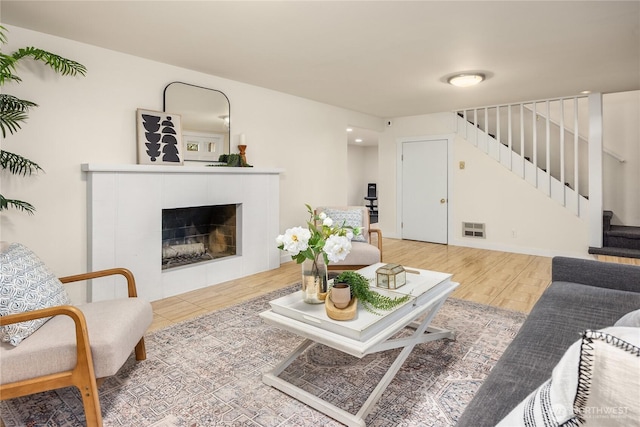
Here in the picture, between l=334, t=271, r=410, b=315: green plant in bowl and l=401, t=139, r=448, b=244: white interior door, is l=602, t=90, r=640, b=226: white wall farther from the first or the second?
l=334, t=271, r=410, b=315: green plant in bowl

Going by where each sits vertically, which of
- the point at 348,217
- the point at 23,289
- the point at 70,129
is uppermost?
the point at 70,129

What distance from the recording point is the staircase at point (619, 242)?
482 centimetres

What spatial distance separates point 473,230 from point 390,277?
4.52 metres

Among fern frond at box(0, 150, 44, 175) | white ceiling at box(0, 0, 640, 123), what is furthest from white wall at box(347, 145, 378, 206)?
fern frond at box(0, 150, 44, 175)

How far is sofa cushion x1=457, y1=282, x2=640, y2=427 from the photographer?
43.8 inches

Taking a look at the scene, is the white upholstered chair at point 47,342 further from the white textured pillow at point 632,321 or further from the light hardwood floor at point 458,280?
the white textured pillow at point 632,321

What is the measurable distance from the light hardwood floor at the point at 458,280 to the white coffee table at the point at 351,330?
4.53ft

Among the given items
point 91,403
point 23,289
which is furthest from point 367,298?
point 23,289

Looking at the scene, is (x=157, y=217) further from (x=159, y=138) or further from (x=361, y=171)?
(x=361, y=171)

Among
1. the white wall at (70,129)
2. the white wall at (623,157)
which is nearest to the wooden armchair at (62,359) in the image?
the white wall at (70,129)

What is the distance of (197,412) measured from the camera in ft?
5.75

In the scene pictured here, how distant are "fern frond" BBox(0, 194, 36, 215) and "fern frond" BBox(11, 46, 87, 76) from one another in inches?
38.9

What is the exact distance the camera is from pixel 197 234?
4.13m

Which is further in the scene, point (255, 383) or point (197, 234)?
point (197, 234)
